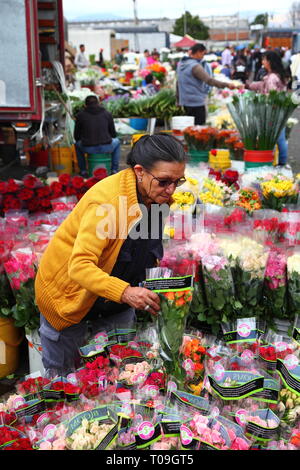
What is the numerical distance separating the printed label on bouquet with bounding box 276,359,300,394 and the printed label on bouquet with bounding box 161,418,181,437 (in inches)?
16.9

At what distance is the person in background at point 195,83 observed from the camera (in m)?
7.51

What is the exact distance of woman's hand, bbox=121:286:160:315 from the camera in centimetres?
184

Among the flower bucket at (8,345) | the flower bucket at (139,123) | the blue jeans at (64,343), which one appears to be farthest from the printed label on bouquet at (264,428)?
the flower bucket at (139,123)

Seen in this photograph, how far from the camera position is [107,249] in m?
2.02

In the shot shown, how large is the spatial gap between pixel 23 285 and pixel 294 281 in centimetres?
149

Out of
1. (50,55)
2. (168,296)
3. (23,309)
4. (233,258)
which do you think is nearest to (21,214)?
(23,309)

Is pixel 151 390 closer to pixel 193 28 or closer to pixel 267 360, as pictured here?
pixel 267 360

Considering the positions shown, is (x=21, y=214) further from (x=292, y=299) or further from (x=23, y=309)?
(x=292, y=299)

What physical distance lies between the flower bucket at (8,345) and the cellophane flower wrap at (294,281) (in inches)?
64.2

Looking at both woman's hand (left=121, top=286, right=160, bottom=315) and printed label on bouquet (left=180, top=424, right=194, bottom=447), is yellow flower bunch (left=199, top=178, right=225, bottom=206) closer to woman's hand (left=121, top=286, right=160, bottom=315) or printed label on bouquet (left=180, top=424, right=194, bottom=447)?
woman's hand (left=121, top=286, right=160, bottom=315)

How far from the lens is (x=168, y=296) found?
1.87 m

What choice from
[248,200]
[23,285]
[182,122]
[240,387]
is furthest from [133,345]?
[182,122]

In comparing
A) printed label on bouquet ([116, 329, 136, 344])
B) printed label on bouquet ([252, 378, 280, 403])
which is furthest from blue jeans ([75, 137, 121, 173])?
printed label on bouquet ([252, 378, 280, 403])
